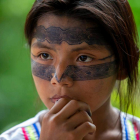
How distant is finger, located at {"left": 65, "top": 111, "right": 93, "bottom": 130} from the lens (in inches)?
39.8

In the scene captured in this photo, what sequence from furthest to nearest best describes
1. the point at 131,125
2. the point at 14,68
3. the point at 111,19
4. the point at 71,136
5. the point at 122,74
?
the point at 14,68, the point at 131,125, the point at 122,74, the point at 111,19, the point at 71,136

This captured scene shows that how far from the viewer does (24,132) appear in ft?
4.17

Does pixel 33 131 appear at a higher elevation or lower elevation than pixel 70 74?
lower

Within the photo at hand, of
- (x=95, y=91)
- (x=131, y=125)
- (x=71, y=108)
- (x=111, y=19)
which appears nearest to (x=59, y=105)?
(x=71, y=108)

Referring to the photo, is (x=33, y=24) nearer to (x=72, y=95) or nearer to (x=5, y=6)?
(x=72, y=95)

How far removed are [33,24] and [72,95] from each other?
1.31 ft

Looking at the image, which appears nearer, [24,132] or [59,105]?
[59,105]

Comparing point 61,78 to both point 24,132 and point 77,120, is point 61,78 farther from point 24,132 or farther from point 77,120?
point 24,132

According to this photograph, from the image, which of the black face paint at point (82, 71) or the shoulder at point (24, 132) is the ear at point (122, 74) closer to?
the black face paint at point (82, 71)

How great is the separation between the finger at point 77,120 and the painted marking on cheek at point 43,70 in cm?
20

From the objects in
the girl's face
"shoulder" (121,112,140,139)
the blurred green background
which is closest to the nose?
the girl's face

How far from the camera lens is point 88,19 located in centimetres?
106

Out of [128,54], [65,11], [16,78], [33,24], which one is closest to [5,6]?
[16,78]

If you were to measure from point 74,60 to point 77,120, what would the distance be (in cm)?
25
